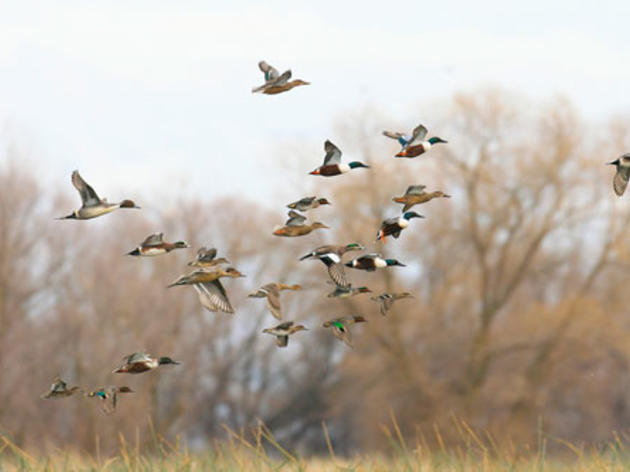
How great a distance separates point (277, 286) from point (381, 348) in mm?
19379

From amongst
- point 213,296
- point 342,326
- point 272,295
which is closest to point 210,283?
point 213,296

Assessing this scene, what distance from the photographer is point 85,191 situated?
486 centimetres

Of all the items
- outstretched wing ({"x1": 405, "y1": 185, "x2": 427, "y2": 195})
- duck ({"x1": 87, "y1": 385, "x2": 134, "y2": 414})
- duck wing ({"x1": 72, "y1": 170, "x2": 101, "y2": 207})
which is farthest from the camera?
outstretched wing ({"x1": 405, "y1": 185, "x2": 427, "y2": 195})

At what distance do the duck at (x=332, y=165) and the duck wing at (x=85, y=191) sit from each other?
4.10 ft

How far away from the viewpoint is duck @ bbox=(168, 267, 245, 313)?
15.4 ft

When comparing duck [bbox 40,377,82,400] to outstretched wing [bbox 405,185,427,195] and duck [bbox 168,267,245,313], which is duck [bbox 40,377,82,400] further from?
outstretched wing [bbox 405,185,427,195]

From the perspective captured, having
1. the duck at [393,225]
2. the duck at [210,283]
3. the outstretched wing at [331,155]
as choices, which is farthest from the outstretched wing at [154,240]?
the duck at [393,225]

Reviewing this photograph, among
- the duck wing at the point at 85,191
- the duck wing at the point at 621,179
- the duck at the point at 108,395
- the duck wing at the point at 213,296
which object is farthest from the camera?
the duck at the point at 108,395

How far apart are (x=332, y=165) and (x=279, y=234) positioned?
0.53 m

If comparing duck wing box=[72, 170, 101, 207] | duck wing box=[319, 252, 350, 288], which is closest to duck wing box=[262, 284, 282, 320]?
duck wing box=[319, 252, 350, 288]

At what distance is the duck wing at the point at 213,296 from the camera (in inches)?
182

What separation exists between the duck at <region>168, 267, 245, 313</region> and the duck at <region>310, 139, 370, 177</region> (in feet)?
2.77

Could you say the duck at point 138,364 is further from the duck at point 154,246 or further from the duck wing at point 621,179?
the duck wing at point 621,179

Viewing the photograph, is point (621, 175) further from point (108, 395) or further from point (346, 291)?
point (108, 395)
